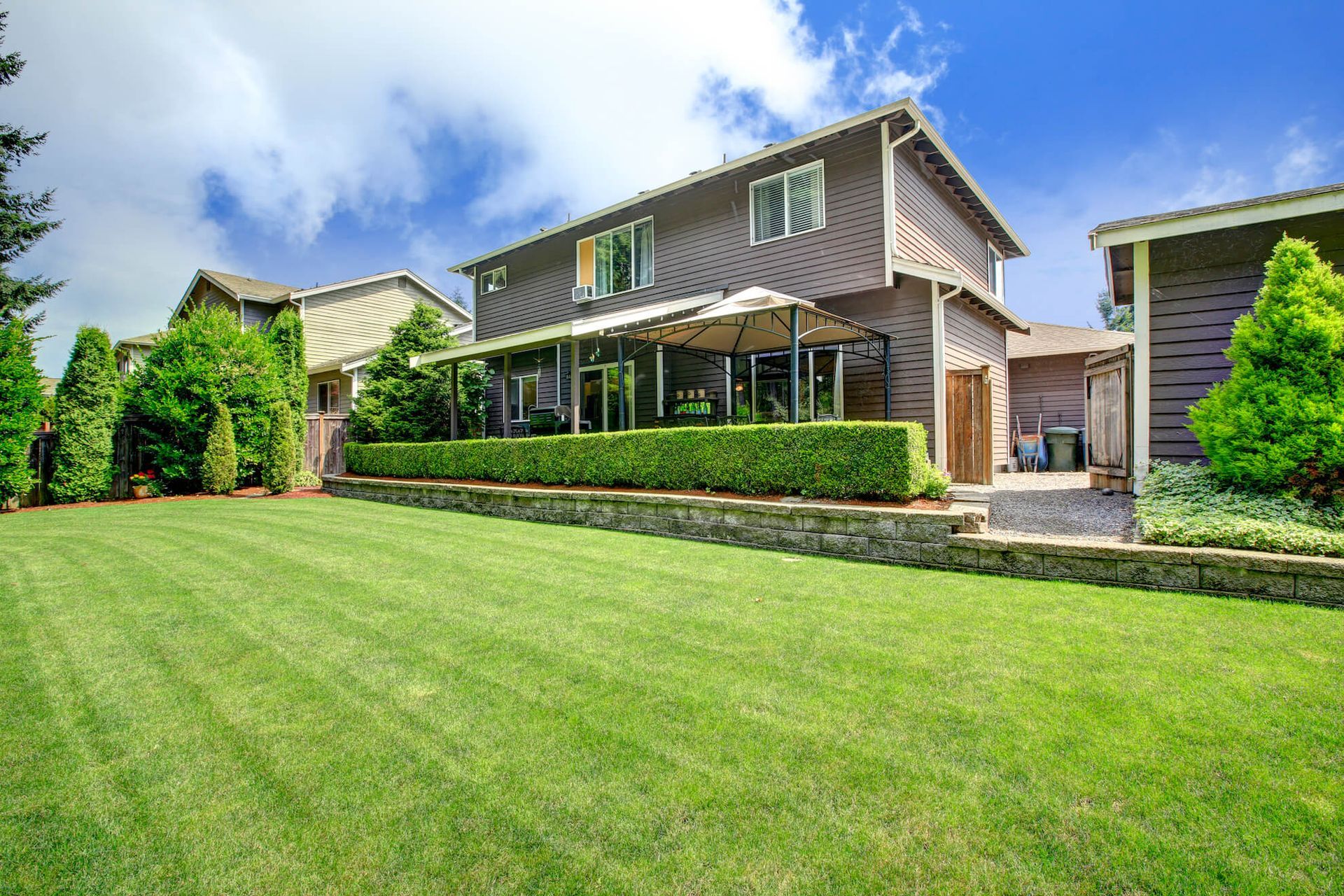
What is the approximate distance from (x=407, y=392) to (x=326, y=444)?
3073 millimetres

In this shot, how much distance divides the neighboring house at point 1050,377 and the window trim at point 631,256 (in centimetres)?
1114

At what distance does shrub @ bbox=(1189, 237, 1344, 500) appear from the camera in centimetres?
493

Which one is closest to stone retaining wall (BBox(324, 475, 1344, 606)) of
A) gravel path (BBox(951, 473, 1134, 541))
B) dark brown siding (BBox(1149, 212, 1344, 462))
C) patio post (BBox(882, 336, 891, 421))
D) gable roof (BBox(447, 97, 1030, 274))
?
gravel path (BBox(951, 473, 1134, 541))

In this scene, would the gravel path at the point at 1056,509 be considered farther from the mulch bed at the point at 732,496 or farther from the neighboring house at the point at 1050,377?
the neighboring house at the point at 1050,377

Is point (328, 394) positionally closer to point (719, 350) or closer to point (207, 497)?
point (207, 497)

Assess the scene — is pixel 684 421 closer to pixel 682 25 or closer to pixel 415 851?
pixel 682 25

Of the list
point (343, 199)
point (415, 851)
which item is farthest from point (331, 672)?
point (343, 199)

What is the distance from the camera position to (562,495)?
27.1ft

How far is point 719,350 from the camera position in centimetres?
1105

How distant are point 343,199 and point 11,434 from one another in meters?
23.9

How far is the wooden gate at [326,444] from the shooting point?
15.4 meters

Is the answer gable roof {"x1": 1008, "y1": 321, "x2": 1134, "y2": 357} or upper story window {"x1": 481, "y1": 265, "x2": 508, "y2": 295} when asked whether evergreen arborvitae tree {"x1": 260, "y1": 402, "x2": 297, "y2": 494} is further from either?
gable roof {"x1": 1008, "y1": 321, "x2": 1134, "y2": 357}

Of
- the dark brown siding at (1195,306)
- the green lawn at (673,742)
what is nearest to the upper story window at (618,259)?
the dark brown siding at (1195,306)

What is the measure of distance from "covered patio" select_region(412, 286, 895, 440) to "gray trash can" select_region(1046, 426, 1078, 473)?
6.37 meters
